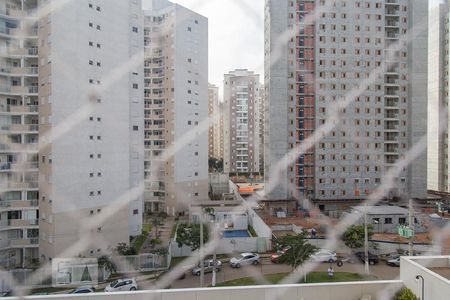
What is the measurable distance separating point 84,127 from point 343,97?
4.66 meters

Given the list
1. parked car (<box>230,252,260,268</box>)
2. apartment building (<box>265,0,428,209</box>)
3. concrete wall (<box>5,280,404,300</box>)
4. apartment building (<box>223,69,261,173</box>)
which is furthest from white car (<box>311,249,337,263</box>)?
apartment building (<box>223,69,261,173</box>)

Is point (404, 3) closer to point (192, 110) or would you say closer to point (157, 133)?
point (192, 110)

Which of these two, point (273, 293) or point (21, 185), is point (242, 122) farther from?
point (273, 293)

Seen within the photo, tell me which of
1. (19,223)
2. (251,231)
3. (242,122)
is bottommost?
(251,231)

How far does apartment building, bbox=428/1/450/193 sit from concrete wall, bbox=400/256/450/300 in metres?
7.46

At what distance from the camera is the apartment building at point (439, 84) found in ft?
26.5

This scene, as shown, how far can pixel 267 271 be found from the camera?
11.6 feet

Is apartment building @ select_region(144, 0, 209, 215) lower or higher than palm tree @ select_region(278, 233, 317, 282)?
higher

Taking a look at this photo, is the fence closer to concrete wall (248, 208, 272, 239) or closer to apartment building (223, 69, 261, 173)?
concrete wall (248, 208, 272, 239)

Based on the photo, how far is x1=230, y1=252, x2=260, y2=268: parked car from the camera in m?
3.74

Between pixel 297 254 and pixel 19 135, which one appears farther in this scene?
pixel 19 135

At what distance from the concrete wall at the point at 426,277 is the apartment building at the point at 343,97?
5336 millimetres

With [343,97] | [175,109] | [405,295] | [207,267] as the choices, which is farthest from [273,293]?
[175,109]

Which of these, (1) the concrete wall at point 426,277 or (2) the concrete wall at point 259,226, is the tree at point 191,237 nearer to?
(2) the concrete wall at point 259,226
